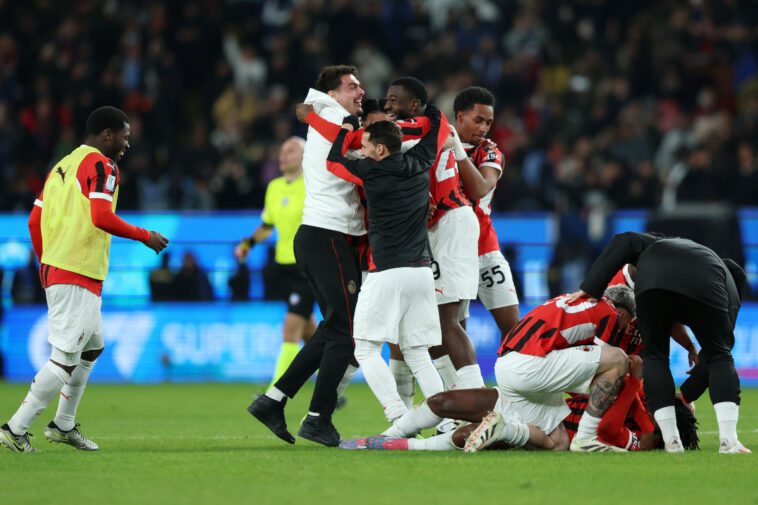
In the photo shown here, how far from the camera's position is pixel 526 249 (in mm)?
13938

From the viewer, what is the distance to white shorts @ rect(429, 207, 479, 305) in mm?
7543

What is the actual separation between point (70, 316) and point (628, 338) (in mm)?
3620

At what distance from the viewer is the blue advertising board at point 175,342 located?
544 inches

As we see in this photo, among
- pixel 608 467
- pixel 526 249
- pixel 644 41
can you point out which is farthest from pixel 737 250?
pixel 608 467

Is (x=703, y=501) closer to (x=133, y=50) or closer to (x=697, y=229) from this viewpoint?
(x=697, y=229)

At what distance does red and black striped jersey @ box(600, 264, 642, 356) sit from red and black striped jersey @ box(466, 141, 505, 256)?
45.5 inches

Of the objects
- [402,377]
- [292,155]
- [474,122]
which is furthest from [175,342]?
[474,122]

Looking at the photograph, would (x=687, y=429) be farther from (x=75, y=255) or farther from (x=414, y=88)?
(x=75, y=255)

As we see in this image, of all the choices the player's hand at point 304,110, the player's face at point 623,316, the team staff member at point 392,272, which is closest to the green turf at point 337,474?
the team staff member at point 392,272

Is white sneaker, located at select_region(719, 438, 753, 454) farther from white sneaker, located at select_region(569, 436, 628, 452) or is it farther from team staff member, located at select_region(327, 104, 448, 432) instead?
team staff member, located at select_region(327, 104, 448, 432)

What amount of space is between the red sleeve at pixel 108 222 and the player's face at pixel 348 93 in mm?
1653

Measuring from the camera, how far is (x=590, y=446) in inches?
266

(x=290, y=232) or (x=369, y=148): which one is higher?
Result: (x=369, y=148)

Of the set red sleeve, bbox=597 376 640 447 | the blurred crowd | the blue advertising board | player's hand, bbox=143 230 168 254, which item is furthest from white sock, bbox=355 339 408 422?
the blurred crowd
